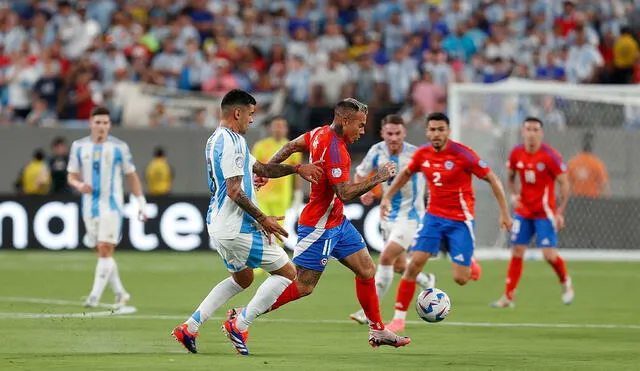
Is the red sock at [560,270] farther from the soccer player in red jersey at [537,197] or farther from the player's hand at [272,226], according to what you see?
the player's hand at [272,226]

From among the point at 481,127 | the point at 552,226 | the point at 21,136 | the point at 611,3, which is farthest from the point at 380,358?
the point at 611,3

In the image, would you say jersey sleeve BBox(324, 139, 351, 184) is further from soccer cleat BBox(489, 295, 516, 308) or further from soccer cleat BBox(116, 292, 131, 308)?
soccer cleat BBox(489, 295, 516, 308)

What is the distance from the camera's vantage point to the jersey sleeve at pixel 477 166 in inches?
528

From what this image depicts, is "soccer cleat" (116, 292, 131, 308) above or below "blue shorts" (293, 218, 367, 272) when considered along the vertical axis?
below

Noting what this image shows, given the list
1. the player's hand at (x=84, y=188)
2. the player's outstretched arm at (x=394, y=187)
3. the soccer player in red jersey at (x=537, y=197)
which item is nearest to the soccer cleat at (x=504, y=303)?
the soccer player in red jersey at (x=537, y=197)

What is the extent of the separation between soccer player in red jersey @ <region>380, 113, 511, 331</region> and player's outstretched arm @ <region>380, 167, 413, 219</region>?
0.03 ft

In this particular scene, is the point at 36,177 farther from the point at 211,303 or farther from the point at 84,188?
the point at 211,303

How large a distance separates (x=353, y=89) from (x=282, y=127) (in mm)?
7404

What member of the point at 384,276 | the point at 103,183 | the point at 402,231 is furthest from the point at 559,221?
the point at 103,183

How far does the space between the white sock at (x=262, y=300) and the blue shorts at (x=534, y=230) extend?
6791 millimetres

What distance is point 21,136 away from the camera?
27016 mm

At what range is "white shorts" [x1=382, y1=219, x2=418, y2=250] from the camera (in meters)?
14.4

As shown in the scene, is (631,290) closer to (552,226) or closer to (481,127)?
(552,226)

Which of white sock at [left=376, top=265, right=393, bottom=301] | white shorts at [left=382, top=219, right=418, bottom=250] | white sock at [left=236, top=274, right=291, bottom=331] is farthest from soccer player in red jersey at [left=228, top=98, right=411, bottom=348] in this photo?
white shorts at [left=382, top=219, right=418, bottom=250]
